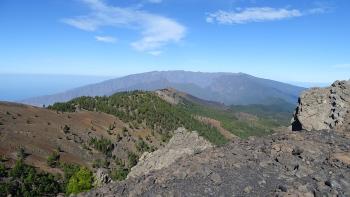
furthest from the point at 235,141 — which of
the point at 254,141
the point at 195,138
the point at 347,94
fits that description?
the point at 195,138

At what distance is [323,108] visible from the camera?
27.1 metres

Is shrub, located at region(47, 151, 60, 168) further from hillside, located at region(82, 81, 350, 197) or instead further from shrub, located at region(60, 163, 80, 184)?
hillside, located at region(82, 81, 350, 197)

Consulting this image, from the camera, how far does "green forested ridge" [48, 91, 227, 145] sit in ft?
414

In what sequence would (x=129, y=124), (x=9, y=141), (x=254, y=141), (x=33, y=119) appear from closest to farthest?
1. (x=254, y=141)
2. (x=9, y=141)
3. (x=33, y=119)
4. (x=129, y=124)

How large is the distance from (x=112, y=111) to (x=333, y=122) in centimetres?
10692

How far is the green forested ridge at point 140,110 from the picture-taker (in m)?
126

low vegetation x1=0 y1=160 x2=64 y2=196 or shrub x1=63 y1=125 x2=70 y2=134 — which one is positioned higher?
shrub x1=63 y1=125 x2=70 y2=134

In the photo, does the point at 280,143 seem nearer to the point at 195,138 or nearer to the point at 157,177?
the point at 157,177

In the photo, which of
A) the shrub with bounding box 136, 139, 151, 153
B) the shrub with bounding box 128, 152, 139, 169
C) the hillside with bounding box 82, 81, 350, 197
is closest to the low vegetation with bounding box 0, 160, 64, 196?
the shrub with bounding box 128, 152, 139, 169

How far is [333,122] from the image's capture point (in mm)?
25281

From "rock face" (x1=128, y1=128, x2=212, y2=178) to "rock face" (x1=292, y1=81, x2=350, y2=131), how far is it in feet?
26.5

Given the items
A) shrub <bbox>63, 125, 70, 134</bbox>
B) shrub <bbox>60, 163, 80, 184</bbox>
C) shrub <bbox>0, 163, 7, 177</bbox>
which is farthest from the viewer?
shrub <bbox>63, 125, 70, 134</bbox>

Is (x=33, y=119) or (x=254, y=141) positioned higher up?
(x=254, y=141)

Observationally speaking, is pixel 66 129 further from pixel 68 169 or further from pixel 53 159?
pixel 68 169
